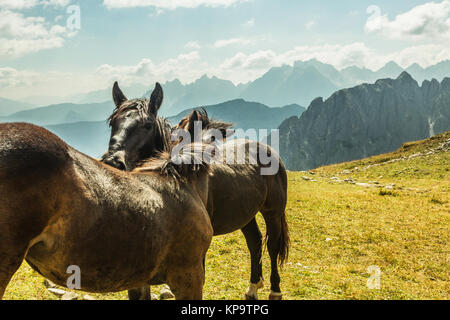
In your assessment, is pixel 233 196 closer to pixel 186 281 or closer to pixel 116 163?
pixel 116 163

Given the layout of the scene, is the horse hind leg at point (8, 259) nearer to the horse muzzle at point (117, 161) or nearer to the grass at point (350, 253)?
the horse muzzle at point (117, 161)

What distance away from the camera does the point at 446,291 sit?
280 inches

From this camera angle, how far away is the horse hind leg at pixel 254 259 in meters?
6.29

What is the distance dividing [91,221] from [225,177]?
9.04 feet

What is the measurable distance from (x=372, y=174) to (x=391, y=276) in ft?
74.9

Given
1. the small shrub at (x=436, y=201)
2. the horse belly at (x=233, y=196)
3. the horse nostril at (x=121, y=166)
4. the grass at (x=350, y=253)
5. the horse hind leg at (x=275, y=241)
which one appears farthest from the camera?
the small shrub at (x=436, y=201)

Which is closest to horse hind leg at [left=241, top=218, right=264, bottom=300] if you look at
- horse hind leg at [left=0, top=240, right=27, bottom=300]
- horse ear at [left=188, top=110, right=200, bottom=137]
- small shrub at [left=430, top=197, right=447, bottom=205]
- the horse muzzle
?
horse ear at [left=188, top=110, right=200, bottom=137]

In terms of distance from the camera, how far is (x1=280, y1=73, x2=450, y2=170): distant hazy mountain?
17500 cm

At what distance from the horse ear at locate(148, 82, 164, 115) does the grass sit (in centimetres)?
369

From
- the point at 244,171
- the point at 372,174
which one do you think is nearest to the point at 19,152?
the point at 244,171

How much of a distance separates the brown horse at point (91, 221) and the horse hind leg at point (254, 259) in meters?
3.51

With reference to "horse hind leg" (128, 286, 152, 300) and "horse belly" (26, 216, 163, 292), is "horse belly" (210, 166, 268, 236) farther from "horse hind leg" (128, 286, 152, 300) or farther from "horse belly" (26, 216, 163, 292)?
"horse belly" (26, 216, 163, 292)

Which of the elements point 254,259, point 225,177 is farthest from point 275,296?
point 225,177

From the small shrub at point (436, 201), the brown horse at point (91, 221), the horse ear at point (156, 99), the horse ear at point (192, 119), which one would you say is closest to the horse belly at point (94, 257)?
the brown horse at point (91, 221)
